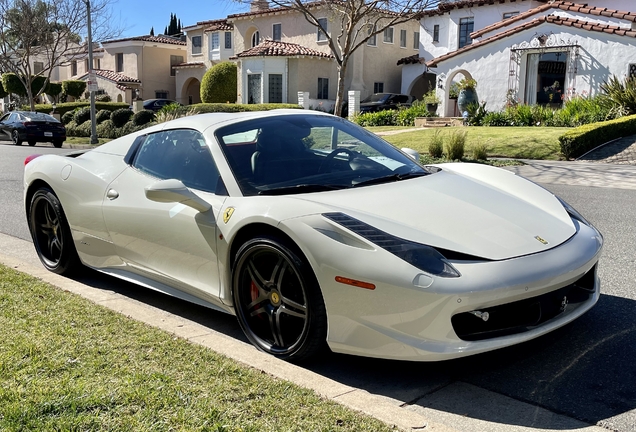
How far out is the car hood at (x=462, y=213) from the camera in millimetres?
3295

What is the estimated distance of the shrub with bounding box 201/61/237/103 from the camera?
40.4 meters

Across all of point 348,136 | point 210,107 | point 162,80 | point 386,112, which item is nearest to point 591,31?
point 386,112

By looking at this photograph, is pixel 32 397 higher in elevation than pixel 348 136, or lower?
lower

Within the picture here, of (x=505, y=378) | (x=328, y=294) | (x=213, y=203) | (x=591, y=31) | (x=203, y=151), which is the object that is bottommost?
(x=505, y=378)

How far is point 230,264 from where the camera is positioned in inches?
149

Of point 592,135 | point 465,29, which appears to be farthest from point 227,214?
point 465,29

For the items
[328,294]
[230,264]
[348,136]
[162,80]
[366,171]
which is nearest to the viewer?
[328,294]

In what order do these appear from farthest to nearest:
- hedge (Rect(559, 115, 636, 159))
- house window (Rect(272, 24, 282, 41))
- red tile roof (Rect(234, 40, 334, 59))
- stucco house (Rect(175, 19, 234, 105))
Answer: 1. stucco house (Rect(175, 19, 234, 105))
2. house window (Rect(272, 24, 282, 41))
3. red tile roof (Rect(234, 40, 334, 59))
4. hedge (Rect(559, 115, 636, 159))

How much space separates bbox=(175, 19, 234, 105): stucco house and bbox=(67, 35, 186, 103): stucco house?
2.17m

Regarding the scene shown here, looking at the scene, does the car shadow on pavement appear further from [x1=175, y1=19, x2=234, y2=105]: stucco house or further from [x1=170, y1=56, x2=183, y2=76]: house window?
[x1=170, y1=56, x2=183, y2=76]: house window

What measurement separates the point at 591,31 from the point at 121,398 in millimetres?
24976

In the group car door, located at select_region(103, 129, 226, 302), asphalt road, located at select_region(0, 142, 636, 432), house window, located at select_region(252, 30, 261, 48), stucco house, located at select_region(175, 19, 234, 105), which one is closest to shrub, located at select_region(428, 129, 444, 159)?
asphalt road, located at select_region(0, 142, 636, 432)

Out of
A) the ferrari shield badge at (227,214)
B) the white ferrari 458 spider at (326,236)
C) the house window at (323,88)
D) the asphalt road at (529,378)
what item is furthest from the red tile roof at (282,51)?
the ferrari shield badge at (227,214)

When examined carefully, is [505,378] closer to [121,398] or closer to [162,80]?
[121,398]
